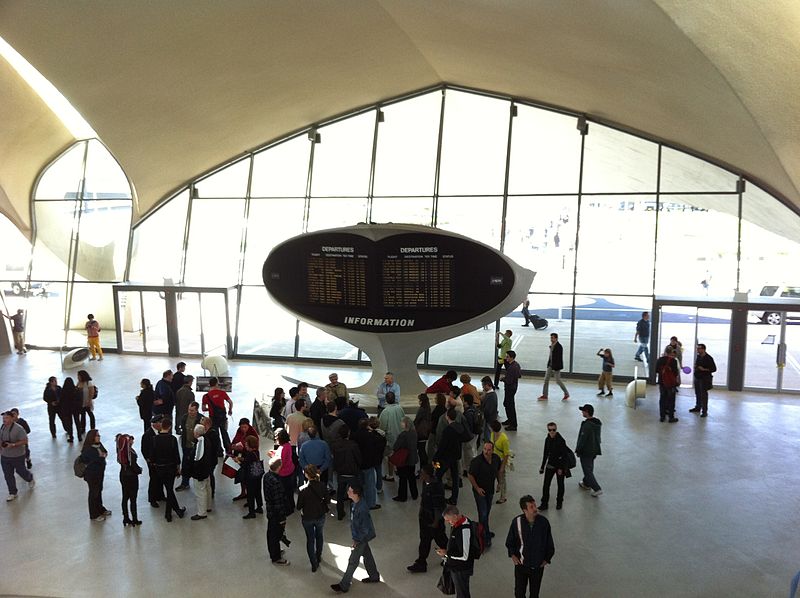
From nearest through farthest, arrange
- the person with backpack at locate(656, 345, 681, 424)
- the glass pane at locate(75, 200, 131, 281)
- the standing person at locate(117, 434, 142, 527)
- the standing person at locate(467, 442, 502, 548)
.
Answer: the standing person at locate(467, 442, 502, 548) → the standing person at locate(117, 434, 142, 527) → the person with backpack at locate(656, 345, 681, 424) → the glass pane at locate(75, 200, 131, 281)

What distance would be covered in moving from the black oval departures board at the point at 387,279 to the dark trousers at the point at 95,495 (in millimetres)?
5319

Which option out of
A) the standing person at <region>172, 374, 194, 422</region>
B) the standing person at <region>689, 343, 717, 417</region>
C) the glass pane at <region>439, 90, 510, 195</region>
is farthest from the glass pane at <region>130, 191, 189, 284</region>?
the standing person at <region>689, 343, 717, 417</region>

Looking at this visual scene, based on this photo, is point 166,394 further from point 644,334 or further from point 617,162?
point 617,162

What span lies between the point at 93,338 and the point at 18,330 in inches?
117

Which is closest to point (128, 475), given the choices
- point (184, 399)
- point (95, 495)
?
point (95, 495)

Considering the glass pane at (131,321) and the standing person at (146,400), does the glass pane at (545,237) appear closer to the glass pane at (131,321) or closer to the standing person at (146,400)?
the standing person at (146,400)

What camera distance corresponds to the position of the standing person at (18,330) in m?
20.1

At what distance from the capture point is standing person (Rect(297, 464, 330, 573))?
22.8 ft

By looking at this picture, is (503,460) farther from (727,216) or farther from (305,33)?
(727,216)

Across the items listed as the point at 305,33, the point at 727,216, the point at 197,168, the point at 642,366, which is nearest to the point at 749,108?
the point at 727,216

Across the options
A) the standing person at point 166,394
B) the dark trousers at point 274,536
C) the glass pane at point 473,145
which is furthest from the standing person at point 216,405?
the glass pane at point 473,145

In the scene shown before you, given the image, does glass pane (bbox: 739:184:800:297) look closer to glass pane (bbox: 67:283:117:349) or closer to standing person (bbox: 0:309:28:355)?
glass pane (bbox: 67:283:117:349)

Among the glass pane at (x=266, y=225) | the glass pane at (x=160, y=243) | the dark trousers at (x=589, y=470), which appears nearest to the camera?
the dark trousers at (x=589, y=470)

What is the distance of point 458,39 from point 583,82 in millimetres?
2930
